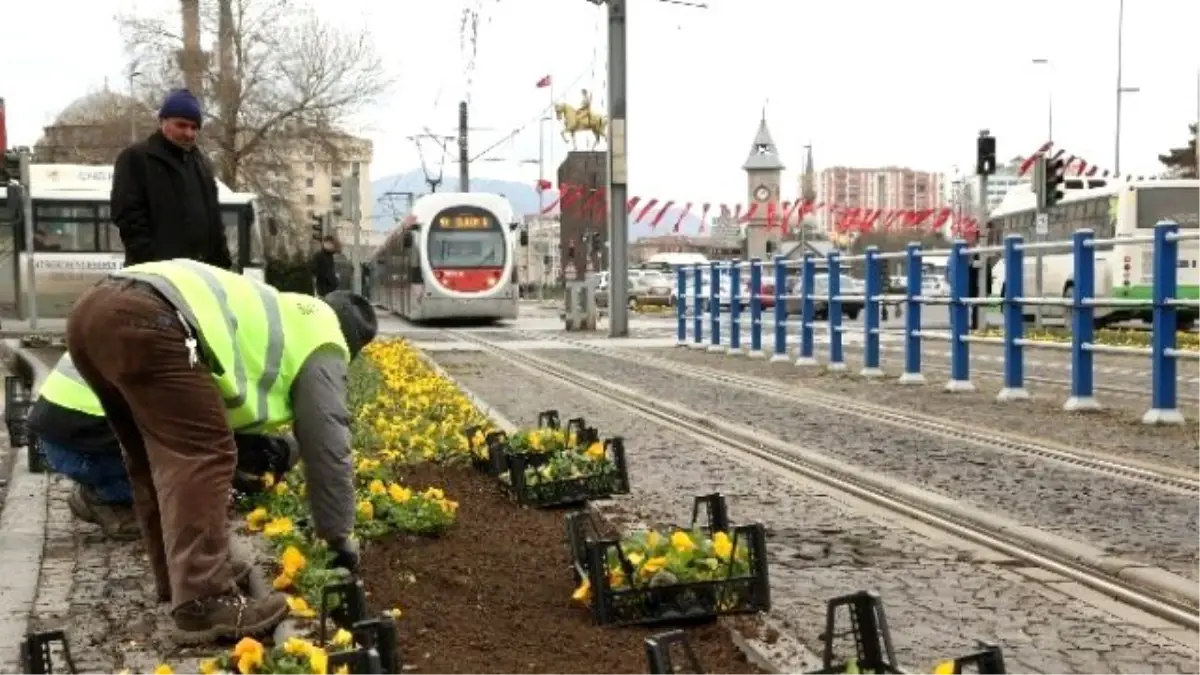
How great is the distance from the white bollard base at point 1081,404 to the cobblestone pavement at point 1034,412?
0.23ft

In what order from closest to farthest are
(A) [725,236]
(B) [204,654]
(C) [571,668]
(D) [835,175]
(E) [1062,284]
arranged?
(C) [571,668], (B) [204,654], (E) [1062,284], (A) [725,236], (D) [835,175]

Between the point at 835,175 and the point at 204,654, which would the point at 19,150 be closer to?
the point at 204,654

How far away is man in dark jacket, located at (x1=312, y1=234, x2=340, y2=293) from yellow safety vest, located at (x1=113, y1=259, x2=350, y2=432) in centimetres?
1682

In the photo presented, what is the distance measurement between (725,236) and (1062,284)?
71063mm

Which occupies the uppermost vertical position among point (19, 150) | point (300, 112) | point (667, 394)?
point (300, 112)

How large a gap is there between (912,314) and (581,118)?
2998 centimetres

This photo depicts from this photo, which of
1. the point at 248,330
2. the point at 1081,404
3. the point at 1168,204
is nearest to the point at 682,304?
the point at 1168,204

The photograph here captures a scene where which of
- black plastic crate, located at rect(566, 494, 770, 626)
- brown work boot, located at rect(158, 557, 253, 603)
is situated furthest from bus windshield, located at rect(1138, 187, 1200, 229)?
brown work boot, located at rect(158, 557, 253, 603)

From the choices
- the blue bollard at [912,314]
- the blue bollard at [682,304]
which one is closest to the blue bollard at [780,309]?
the blue bollard at [912,314]

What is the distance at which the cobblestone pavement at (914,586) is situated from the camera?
4.32 m

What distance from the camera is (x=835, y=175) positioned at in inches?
6309

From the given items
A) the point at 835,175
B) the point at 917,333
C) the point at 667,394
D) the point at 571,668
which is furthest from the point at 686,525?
the point at 835,175

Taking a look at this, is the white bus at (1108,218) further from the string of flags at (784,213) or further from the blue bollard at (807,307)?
the string of flags at (784,213)

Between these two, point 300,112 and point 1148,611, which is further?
point 300,112
